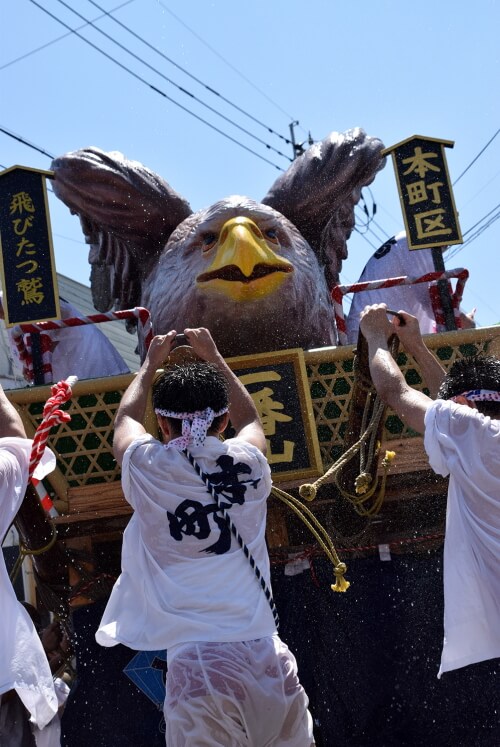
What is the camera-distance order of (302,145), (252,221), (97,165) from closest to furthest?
(252,221) < (97,165) < (302,145)

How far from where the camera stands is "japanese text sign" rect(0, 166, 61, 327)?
5344mm

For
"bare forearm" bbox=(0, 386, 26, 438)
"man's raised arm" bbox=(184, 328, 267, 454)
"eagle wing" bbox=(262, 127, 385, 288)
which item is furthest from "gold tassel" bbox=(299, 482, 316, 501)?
"eagle wing" bbox=(262, 127, 385, 288)

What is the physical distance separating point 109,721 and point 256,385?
79.5 inches

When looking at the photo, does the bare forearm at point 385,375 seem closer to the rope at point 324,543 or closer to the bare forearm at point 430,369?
the bare forearm at point 430,369

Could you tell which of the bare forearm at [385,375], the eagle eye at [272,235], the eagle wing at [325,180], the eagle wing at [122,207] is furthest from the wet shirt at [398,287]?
the bare forearm at [385,375]

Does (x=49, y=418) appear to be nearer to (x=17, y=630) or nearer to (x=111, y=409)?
(x=17, y=630)

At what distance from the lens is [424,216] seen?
557cm

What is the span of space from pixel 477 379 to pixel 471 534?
1.56ft

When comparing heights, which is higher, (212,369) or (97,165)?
(97,165)

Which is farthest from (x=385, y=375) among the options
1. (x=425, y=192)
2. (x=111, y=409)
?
(x=425, y=192)

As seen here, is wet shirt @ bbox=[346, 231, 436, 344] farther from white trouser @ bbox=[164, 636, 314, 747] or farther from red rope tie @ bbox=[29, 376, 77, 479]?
white trouser @ bbox=[164, 636, 314, 747]

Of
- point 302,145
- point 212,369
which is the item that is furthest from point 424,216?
point 302,145

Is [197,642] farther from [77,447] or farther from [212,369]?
[77,447]

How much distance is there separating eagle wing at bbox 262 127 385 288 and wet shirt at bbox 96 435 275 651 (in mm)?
3794
